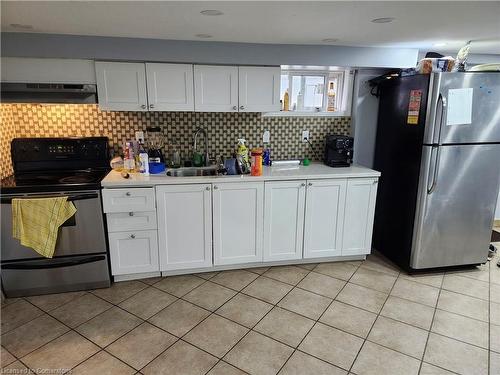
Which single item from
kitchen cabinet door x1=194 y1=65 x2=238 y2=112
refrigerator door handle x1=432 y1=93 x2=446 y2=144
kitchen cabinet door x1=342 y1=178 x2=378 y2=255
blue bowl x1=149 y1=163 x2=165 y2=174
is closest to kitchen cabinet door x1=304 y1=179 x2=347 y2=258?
kitchen cabinet door x1=342 y1=178 x2=378 y2=255

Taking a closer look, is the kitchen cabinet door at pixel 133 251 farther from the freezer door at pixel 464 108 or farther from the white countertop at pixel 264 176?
the freezer door at pixel 464 108

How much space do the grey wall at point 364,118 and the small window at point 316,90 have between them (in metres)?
0.10

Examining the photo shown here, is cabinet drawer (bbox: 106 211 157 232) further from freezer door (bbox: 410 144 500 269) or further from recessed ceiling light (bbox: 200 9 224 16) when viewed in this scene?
freezer door (bbox: 410 144 500 269)

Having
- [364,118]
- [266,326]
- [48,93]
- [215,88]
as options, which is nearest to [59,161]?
[48,93]

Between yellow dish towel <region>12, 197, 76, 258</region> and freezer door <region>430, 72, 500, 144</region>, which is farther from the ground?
freezer door <region>430, 72, 500, 144</region>

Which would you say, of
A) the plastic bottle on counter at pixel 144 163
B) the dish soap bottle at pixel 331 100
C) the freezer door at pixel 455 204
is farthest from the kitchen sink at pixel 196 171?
the freezer door at pixel 455 204

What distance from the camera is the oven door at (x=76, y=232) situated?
2.38 m

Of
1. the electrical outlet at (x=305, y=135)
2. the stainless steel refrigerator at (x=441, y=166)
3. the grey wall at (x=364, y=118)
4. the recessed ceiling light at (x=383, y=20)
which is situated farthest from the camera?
the electrical outlet at (x=305, y=135)

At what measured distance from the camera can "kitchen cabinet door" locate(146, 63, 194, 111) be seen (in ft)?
8.87

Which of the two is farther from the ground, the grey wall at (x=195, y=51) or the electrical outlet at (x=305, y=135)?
the grey wall at (x=195, y=51)

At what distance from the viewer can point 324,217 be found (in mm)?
2955

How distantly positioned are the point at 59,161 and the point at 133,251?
1028mm

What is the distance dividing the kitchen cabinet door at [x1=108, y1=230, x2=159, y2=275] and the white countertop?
43 cm

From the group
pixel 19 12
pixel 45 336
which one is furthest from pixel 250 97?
pixel 45 336
